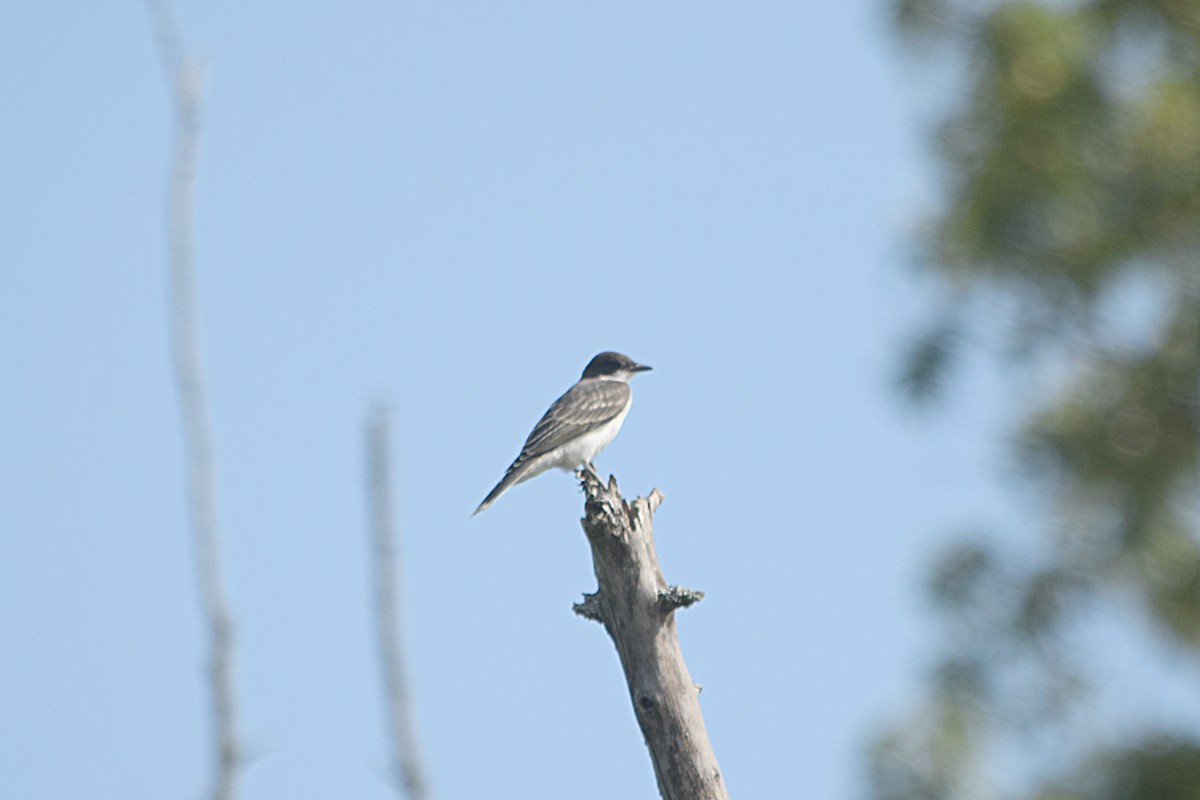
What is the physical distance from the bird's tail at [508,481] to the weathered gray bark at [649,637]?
594 cm

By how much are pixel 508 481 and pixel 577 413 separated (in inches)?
49.0

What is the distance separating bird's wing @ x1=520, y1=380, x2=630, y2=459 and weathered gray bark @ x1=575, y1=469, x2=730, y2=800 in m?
6.18

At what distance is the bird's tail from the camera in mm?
14227

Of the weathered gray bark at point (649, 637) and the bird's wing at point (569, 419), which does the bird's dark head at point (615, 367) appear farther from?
the weathered gray bark at point (649, 637)

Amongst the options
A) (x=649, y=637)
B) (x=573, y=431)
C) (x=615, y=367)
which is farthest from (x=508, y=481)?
(x=649, y=637)

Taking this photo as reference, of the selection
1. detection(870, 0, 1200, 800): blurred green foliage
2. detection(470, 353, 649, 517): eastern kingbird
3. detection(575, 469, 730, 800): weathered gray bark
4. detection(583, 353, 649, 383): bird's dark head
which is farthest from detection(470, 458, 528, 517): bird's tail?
detection(870, 0, 1200, 800): blurred green foliage

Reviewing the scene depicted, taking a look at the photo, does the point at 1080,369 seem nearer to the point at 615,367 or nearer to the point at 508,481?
the point at 508,481

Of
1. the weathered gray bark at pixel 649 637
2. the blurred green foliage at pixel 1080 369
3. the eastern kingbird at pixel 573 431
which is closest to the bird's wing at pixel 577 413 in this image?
the eastern kingbird at pixel 573 431

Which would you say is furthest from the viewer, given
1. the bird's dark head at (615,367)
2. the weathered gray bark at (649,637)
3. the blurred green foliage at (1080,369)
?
the bird's dark head at (615,367)

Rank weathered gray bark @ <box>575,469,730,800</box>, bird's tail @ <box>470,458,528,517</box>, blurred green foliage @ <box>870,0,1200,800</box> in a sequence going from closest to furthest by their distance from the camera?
blurred green foliage @ <box>870,0,1200,800</box>
weathered gray bark @ <box>575,469,730,800</box>
bird's tail @ <box>470,458,528,517</box>

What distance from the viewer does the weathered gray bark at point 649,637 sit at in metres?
7.15

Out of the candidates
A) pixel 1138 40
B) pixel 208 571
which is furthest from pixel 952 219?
pixel 208 571

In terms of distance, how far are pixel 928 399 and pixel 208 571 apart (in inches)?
112

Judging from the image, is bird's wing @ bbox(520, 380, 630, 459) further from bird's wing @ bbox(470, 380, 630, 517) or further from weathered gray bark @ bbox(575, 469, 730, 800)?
weathered gray bark @ bbox(575, 469, 730, 800)
